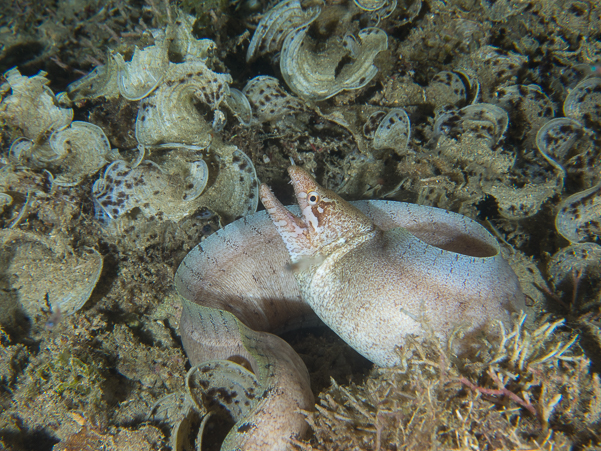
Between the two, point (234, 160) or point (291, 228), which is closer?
point (291, 228)

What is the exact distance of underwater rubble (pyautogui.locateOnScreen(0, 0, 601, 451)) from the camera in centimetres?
230

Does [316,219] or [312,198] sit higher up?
[312,198]

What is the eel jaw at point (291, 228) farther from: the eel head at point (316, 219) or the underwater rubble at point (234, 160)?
the underwater rubble at point (234, 160)

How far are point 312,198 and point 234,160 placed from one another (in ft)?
2.94

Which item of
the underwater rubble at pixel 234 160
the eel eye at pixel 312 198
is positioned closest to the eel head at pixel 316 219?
the eel eye at pixel 312 198

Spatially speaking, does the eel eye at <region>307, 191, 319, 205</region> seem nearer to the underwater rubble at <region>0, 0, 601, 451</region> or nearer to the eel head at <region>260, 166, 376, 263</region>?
the eel head at <region>260, 166, 376, 263</region>

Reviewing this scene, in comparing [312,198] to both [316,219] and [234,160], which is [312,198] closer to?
[316,219]

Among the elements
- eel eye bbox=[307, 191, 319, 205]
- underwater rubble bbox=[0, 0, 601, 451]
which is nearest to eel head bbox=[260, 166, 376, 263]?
eel eye bbox=[307, 191, 319, 205]

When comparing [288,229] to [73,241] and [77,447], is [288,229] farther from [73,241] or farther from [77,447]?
[77,447]

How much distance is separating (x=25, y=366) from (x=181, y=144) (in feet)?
7.58

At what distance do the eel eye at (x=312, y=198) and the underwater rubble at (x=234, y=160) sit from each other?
2.36 feet

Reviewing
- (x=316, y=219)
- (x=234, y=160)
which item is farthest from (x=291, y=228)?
(x=234, y=160)

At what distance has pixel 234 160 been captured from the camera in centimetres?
266

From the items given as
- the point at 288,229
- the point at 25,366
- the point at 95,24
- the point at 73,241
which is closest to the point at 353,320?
the point at 288,229
